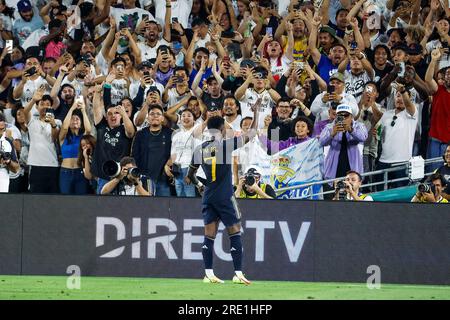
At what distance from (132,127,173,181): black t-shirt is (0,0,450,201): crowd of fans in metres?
0.02

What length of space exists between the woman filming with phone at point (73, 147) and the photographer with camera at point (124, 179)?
40.2 inches

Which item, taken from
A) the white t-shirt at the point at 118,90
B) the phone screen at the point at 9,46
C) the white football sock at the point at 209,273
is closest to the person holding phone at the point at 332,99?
the white t-shirt at the point at 118,90

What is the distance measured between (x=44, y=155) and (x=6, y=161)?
1061 mm

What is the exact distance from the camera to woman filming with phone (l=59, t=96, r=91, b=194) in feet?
55.3

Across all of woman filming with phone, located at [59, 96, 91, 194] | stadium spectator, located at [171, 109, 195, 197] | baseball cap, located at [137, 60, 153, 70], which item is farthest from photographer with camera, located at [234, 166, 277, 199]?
baseball cap, located at [137, 60, 153, 70]

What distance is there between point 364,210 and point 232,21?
17.4ft

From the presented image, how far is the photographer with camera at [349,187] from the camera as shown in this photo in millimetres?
15609

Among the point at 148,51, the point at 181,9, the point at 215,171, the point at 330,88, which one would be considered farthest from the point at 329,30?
the point at 215,171

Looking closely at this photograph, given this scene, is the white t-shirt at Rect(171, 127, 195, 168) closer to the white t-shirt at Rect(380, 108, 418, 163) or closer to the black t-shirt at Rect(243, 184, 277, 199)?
the black t-shirt at Rect(243, 184, 277, 199)

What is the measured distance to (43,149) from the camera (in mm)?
17234

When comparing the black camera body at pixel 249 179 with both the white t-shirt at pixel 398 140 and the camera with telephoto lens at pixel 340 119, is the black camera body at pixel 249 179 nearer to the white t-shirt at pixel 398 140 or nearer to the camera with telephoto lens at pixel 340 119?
the camera with telephoto lens at pixel 340 119

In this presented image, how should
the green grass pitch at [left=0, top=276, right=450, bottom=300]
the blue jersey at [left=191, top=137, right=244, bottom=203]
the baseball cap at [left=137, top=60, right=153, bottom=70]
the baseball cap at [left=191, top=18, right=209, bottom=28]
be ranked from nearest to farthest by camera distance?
the green grass pitch at [left=0, top=276, right=450, bottom=300] → the blue jersey at [left=191, top=137, right=244, bottom=203] → the baseball cap at [left=137, top=60, right=153, bottom=70] → the baseball cap at [left=191, top=18, right=209, bottom=28]

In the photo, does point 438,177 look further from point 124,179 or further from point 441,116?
point 124,179
